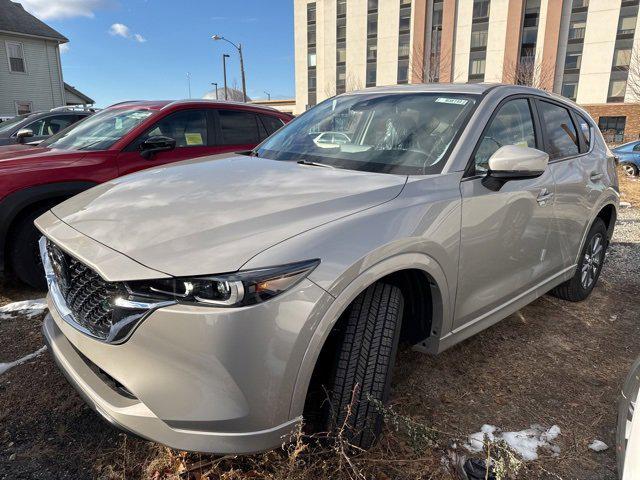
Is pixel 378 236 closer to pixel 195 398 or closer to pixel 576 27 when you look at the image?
pixel 195 398

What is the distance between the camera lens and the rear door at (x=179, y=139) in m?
4.46

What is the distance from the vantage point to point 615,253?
5664mm

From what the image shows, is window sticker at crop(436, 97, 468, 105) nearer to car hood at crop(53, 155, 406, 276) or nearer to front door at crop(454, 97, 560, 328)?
front door at crop(454, 97, 560, 328)

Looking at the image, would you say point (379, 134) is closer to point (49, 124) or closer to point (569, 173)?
point (569, 173)

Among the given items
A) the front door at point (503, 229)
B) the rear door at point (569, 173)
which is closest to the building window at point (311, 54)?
the rear door at point (569, 173)

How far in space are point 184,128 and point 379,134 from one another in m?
2.94

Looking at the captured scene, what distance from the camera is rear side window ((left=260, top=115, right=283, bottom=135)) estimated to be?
5791 millimetres

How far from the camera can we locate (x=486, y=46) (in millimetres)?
38594

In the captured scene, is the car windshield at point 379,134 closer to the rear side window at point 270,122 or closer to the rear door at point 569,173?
the rear door at point 569,173

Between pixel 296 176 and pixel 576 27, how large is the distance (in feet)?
139

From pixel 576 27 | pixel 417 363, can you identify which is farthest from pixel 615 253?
pixel 576 27

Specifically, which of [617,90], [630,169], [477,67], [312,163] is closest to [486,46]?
[477,67]

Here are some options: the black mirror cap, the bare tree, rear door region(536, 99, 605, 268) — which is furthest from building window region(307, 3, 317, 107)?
the black mirror cap

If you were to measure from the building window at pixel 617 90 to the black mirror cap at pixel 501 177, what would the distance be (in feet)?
133
